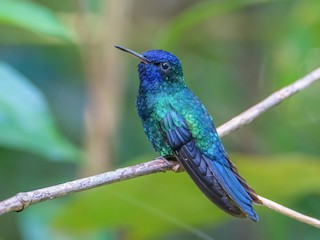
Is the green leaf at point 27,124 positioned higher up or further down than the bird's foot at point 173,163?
higher up

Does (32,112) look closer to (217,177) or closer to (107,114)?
(107,114)

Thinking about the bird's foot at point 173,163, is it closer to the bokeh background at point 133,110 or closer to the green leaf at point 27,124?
the bokeh background at point 133,110

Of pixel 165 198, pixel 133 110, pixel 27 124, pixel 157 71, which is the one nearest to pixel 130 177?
pixel 157 71

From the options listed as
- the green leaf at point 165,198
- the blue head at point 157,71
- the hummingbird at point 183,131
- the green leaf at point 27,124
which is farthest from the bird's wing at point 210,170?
the green leaf at point 27,124

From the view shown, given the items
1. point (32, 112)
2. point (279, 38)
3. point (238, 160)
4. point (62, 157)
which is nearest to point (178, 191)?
point (238, 160)

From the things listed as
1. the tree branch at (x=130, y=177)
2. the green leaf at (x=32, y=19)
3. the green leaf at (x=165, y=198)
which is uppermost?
the green leaf at (x=32, y=19)

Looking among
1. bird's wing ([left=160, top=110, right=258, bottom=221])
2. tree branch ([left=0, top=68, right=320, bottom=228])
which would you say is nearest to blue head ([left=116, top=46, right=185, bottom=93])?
bird's wing ([left=160, top=110, right=258, bottom=221])

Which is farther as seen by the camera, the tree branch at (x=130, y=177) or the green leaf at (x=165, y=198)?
the green leaf at (x=165, y=198)
